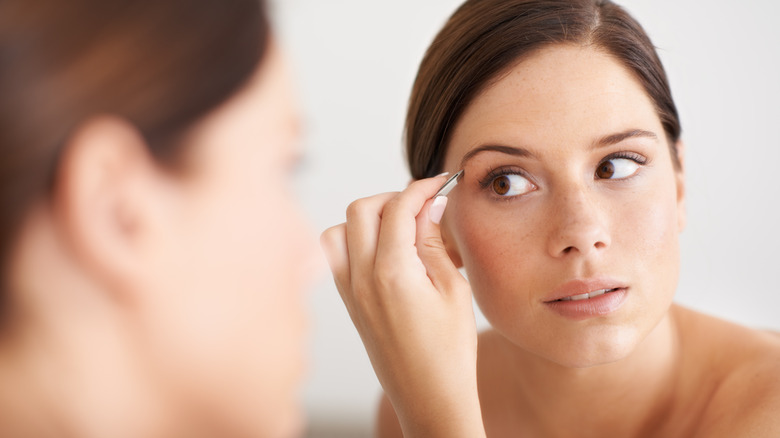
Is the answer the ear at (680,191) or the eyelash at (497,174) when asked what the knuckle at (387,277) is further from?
the ear at (680,191)

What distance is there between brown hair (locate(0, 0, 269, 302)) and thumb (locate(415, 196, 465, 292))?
0.62 metres

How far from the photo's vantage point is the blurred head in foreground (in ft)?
1.67

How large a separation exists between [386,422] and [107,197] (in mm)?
1419

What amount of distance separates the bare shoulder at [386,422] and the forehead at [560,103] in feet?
2.80

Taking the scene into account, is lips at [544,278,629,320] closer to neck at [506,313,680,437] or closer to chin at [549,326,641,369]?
chin at [549,326,641,369]

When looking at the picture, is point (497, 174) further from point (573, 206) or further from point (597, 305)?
point (597, 305)

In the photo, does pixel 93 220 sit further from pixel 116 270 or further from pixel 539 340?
pixel 539 340

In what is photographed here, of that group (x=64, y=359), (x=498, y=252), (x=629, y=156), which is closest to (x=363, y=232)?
(x=498, y=252)

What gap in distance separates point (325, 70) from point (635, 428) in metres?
1.30

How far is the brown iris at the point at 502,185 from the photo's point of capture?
1.21 m

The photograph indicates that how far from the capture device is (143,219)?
0.55m

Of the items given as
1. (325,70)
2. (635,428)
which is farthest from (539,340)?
(325,70)

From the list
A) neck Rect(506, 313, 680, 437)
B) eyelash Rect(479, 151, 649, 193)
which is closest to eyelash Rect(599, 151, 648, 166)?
eyelash Rect(479, 151, 649, 193)

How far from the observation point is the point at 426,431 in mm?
1059
